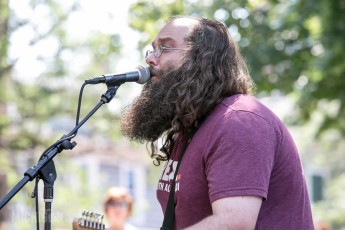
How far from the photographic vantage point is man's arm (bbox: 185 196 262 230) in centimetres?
306

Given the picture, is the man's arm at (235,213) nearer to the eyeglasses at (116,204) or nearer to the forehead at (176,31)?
the forehead at (176,31)

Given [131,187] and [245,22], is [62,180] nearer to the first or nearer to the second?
[245,22]

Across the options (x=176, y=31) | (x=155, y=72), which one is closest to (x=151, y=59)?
(x=155, y=72)

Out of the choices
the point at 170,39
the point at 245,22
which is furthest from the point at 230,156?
the point at 245,22

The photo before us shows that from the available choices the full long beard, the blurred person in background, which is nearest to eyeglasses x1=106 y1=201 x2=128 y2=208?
the blurred person in background

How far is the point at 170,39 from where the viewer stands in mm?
3641

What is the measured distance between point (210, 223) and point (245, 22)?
734 centimetres

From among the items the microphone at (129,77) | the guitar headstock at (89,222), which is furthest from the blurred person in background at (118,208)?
the microphone at (129,77)

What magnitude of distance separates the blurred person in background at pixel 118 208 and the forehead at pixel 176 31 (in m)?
3.35

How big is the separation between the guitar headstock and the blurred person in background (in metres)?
3.02

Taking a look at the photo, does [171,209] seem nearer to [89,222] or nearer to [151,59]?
[89,222]

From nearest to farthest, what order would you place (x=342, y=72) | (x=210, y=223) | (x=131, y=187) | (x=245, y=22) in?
(x=210, y=223), (x=245, y=22), (x=342, y=72), (x=131, y=187)

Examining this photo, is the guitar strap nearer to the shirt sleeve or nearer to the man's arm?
the shirt sleeve

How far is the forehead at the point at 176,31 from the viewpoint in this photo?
143 inches
